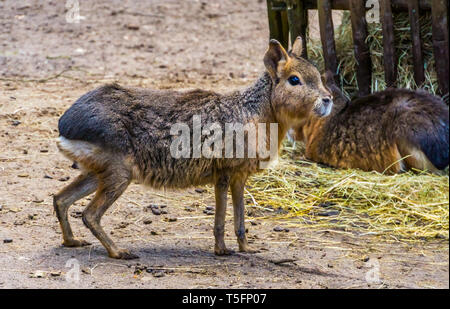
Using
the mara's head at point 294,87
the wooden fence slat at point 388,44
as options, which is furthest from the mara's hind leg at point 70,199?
the wooden fence slat at point 388,44

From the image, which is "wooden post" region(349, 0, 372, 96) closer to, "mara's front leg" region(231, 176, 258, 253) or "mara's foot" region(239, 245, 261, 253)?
"mara's front leg" region(231, 176, 258, 253)

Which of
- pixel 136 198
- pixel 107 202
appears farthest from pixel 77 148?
pixel 136 198

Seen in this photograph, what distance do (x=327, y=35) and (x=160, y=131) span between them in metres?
3.01

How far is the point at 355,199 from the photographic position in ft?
19.8

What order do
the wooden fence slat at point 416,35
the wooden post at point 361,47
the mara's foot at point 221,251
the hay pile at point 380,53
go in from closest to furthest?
the mara's foot at point 221,251, the wooden fence slat at point 416,35, the hay pile at point 380,53, the wooden post at point 361,47

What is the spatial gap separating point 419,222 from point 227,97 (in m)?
1.65

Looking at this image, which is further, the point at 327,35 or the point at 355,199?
the point at 327,35

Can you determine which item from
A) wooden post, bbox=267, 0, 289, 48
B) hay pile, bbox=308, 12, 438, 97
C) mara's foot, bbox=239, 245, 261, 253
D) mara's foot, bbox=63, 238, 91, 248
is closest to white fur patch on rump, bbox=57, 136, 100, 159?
mara's foot, bbox=63, 238, 91, 248

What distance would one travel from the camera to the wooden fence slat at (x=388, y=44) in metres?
6.77

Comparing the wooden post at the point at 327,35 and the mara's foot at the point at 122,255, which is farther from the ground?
the wooden post at the point at 327,35

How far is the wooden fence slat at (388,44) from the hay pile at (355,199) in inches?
40.3

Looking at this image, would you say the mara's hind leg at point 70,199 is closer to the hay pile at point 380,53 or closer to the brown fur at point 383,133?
the brown fur at point 383,133

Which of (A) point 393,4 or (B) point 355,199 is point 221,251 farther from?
(A) point 393,4

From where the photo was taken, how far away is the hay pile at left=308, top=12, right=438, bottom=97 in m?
6.89
